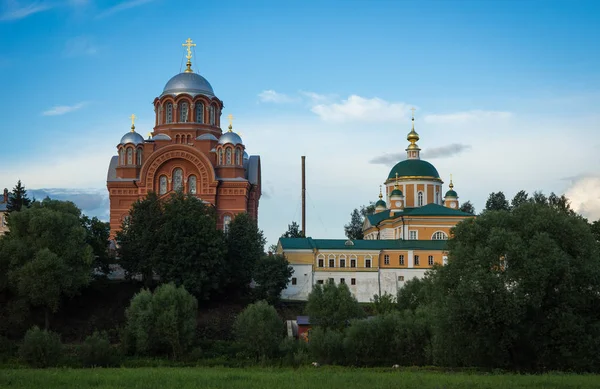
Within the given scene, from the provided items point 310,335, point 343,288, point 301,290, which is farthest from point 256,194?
point 310,335

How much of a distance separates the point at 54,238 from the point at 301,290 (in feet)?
42.3

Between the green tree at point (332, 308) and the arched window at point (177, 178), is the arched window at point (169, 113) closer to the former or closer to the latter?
the arched window at point (177, 178)

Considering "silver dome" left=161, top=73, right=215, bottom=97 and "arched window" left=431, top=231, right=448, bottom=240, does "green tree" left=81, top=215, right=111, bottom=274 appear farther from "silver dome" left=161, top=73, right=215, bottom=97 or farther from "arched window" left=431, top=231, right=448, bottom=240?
"arched window" left=431, top=231, right=448, bottom=240

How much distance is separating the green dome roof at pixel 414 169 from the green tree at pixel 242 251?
17.4 m

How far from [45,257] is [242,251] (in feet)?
32.1

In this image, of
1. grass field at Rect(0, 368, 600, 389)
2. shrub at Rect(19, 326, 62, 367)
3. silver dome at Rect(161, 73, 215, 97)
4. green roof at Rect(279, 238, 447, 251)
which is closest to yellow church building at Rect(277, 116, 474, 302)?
green roof at Rect(279, 238, 447, 251)

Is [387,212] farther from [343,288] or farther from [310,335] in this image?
[310,335]

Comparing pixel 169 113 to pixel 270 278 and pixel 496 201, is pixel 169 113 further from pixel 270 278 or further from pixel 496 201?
pixel 496 201

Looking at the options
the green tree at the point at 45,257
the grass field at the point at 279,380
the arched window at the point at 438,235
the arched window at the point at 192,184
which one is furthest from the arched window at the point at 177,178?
the grass field at the point at 279,380

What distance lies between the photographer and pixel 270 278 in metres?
38.9

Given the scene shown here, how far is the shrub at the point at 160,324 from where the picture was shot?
31156 millimetres

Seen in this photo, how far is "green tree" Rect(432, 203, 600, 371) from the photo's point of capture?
24.5 m

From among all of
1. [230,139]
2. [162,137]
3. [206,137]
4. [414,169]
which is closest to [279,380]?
[230,139]

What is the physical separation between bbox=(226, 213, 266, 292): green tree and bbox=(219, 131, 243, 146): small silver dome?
251 inches
